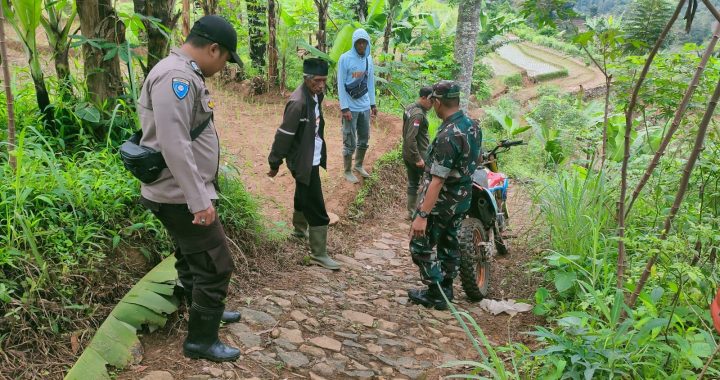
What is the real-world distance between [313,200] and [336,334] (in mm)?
1543

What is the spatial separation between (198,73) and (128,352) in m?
1.65

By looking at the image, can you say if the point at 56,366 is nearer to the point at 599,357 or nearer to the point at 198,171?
the point at 198,171

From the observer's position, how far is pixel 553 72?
2706 centimetres

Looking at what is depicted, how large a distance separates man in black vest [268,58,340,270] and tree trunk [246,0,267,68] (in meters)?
7.06

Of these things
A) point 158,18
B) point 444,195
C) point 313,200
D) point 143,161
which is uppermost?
point 158,18

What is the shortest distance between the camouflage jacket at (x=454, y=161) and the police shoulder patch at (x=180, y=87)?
2071 millimetres

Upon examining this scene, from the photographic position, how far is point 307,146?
4.77 m

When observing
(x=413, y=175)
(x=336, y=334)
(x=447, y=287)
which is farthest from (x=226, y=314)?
(x=413, y=175)

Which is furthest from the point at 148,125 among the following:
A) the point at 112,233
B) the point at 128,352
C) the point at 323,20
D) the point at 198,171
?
the point at 323,20

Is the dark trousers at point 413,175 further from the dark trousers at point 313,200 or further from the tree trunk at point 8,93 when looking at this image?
the tree trunk at point 8,93

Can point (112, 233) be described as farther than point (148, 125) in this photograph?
Yes

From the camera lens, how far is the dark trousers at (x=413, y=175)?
652 centimetres

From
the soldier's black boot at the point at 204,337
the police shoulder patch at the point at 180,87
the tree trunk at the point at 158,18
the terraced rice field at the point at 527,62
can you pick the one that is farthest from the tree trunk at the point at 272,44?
the terraced rice field at the point at 527,62

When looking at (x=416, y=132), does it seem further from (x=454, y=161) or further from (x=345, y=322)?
(x=345, y=322)
